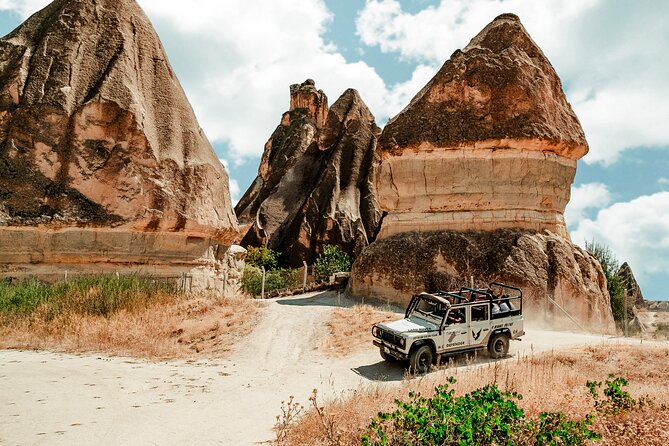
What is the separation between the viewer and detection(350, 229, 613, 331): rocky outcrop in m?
13.0

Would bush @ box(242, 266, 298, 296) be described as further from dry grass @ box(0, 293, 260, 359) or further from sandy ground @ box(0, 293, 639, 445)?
sandy ground @ box(0, 293, 639, 445)


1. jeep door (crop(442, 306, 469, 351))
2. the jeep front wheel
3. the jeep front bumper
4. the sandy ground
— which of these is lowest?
the sandy ground

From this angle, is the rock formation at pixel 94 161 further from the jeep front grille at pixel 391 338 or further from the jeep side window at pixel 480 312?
the jeep side window at pixel 480 312

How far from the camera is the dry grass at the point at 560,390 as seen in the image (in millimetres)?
4789

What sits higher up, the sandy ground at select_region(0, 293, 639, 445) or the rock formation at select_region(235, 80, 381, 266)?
the rock formation at select_region(235, 80, 381, 266)

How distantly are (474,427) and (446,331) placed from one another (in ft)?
13.6

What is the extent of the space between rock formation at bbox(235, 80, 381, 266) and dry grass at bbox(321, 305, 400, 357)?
791 inches

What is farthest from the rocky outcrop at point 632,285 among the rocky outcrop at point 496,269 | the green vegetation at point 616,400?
the green vegetation at point 616,400

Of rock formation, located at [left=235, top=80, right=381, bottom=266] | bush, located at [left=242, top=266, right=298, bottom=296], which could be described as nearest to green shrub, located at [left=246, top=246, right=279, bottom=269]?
rock formation, located at [left=235, top=80, right=381, bottom=266]

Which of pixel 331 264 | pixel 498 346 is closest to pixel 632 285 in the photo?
pixel 331 264

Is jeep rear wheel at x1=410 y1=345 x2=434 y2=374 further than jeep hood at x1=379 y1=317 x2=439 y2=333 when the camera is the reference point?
No

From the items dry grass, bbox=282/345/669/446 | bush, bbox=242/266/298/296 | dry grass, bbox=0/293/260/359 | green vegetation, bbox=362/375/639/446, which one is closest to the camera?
green vegetation, bbox=362/375/639/446

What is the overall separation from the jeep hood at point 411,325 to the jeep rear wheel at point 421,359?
325 millimetres

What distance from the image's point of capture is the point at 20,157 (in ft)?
39.2
